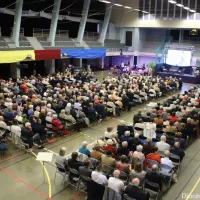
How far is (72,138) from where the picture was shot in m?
10.7

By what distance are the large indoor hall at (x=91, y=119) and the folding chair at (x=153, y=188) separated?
3 centimetres

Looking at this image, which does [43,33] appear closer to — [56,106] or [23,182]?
[56,106]

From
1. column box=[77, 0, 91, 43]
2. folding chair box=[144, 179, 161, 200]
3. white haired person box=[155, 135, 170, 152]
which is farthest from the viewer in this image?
column box=[77, 0, 91, 43]

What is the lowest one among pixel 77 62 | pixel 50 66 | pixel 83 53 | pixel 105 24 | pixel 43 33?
pixel 50 66

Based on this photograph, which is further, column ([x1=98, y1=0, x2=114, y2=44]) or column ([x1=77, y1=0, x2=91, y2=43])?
column ([x1=98, y1=0, x2=114, y2=44])

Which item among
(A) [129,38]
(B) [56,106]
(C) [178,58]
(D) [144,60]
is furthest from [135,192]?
(D) [144,60]

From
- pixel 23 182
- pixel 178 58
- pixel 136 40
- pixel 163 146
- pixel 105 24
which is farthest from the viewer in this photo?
pixel 136 40

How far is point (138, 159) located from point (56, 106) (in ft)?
20.7

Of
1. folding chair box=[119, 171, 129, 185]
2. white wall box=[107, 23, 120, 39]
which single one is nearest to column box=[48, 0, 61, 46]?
white wall box=[107, 23, 120, 39]

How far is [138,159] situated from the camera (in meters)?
7.07

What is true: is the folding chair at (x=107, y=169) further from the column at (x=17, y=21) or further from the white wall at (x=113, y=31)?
the white wall at (x=113, y=31)

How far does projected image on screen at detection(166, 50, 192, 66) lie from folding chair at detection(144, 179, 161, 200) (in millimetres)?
24161

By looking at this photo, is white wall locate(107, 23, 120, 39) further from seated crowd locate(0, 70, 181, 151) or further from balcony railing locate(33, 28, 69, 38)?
seated crowd locate(0, 70, 181, 151)

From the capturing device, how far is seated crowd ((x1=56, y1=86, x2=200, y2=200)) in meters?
6.07
